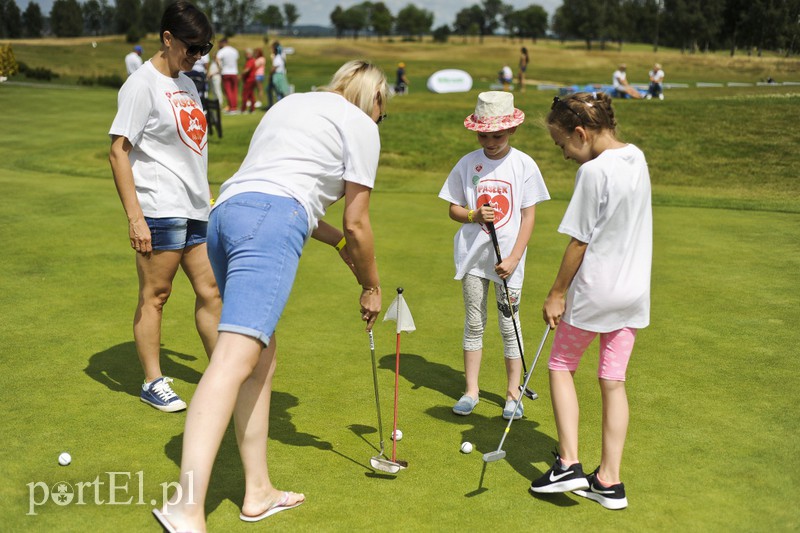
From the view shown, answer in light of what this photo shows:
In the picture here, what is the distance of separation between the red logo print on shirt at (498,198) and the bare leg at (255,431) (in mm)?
2031

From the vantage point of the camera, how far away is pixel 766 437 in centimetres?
461

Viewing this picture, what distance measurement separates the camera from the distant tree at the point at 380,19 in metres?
171

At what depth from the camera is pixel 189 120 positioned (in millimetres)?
4879

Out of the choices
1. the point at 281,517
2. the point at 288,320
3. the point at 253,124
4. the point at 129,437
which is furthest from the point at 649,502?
the point at 253,124

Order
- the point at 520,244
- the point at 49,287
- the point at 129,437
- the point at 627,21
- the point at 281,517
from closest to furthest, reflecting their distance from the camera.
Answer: the point at 281,517 < the point at 129,437 < the point at 520,244 < the point at 49,287 < the point at 627,21

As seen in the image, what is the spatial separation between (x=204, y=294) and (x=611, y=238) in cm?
250

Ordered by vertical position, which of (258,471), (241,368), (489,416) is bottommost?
(489,416)

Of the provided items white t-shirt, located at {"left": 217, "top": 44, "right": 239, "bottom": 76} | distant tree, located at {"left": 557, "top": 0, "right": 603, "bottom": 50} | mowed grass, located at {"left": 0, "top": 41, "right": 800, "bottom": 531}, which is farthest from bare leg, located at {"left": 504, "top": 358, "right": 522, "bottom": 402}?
distant tree, located at {"left": 557, "top": 0, "right": 603, "bottom": 50}

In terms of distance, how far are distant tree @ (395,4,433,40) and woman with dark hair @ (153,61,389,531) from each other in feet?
569

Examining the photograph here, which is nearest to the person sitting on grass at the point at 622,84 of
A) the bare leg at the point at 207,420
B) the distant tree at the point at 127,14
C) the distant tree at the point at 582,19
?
the bare leg at the point at 207,420

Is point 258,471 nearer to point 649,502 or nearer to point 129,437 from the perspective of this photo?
point 129,437

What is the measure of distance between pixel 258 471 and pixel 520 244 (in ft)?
7.19

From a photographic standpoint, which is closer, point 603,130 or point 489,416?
point 603,130

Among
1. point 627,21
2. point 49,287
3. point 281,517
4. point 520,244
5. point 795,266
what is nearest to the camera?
point 281,517
